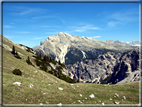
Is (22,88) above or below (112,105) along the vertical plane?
above

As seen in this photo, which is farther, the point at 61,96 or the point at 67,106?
the point at 61,96

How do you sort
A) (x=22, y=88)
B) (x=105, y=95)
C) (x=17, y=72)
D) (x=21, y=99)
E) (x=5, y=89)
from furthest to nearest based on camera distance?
(x=17, y=72), (x=105, y=95), (x=22, y=88), (x=5, y=89), (x=21, y=99)

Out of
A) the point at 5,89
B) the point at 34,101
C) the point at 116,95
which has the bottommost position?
the point at 116,95

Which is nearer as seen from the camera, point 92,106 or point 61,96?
point 92,106

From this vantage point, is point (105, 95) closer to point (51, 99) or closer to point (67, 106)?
point (67, 106)

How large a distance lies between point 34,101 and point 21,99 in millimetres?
2004

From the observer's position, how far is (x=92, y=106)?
1748cm

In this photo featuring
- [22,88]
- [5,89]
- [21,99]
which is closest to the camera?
[21,99]

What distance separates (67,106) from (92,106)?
4.21 metres

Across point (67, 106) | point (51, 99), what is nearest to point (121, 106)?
point (67, 106)

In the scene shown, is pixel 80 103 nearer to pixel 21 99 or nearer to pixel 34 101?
pixel 34 101

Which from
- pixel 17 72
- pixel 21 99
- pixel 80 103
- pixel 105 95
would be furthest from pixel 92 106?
pixel 17 72

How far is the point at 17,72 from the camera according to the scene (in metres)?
34.1

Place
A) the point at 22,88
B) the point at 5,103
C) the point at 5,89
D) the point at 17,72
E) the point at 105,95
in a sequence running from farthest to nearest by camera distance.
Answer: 1. the point at 17,72
2. the point at 105,95
3. the point at 22,88
4. the point at 5,89
5. the point at 5,103
